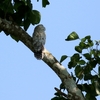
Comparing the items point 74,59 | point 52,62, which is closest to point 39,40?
point 52,62

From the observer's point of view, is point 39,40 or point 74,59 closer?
point 74,59

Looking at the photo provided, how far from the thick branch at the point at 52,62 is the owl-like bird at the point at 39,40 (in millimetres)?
50

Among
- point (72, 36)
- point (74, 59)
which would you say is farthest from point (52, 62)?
point (72, 36)

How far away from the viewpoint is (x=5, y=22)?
393cm

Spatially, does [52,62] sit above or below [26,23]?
below

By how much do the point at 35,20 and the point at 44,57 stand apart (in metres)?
0.56

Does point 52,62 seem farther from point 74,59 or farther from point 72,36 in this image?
point 72,36

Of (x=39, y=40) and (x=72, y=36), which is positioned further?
(x=39, y=40)

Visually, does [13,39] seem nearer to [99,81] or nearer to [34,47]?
[34,47]

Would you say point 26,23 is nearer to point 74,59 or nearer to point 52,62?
point 52,62

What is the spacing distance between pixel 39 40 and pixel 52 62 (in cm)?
45

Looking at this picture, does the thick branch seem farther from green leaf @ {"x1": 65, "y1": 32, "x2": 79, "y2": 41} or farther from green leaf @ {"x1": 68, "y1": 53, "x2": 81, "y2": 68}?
green leaf @ {"x1": 65, "y1": 32, "x2": 79, "y2": 41}

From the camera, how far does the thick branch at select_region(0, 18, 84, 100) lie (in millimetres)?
3568

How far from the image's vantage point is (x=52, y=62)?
148 inches
